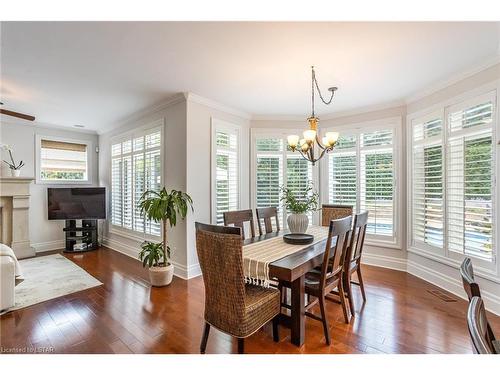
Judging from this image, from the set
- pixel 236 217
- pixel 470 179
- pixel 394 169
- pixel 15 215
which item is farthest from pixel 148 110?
pixel 470 179

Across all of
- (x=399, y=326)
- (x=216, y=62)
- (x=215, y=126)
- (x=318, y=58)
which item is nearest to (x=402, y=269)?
(x=399, y=326)

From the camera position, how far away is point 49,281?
3498 mm

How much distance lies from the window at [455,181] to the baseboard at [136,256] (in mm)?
3341

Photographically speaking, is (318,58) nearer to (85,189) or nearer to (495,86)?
(495,86)

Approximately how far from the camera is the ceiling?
6.79ft

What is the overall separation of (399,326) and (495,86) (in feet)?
8.87

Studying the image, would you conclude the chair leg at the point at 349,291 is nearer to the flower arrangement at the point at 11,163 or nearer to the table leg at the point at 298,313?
the table leg at the point at 298,313

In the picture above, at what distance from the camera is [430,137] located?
343 cm

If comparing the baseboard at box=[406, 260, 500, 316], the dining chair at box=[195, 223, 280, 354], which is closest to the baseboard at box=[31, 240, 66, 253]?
the dining chair at box=[195, 223, 280, 354]

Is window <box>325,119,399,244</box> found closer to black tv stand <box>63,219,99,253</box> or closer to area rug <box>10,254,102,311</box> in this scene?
area rug <box>10,254,102,311</box>

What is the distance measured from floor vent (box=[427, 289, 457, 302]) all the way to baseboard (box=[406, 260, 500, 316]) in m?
0.10

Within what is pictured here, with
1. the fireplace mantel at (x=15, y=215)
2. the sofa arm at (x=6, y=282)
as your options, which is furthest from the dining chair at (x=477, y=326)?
the fireplace mantel at (x=15, y=215)

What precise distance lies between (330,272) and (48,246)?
19.5 ft

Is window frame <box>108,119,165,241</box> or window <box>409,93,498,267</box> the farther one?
window frame <box>108,119,165,241</box>
